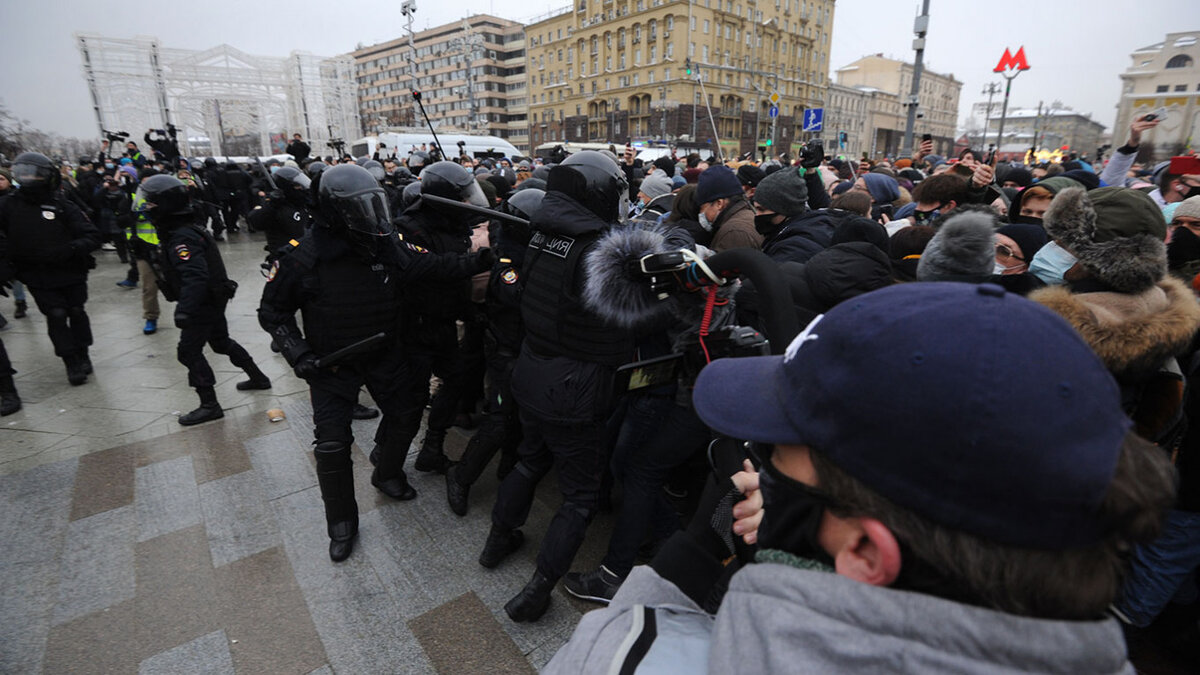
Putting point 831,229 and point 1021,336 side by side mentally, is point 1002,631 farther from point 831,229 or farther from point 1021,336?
point 831,229

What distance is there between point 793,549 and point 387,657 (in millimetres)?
2433

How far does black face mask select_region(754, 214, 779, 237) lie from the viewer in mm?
3972

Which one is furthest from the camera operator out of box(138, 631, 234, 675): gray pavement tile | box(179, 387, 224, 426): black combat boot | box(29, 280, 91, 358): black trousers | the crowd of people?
box(138, 631, 234, 675): gray pavement tile

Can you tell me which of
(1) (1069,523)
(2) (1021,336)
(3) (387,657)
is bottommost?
(3) (387,657)

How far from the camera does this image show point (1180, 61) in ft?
181

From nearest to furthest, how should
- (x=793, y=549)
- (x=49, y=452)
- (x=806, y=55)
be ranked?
(x=793, y=549) → (x=49, y=452) → (x=806, y=55)

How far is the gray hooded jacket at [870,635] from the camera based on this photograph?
25.0 inches

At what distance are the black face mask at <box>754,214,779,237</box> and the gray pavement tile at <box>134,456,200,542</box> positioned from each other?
167 inches

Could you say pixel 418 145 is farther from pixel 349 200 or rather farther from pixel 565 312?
pixel 565 312

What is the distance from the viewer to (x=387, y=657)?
102 inches

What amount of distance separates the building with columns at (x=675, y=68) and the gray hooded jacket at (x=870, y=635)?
6019 centimetres

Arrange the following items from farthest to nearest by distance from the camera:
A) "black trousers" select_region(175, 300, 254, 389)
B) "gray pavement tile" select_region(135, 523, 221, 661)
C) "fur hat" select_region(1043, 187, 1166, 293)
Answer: "black trousers" select_region(175, 300, 254, 389) < "gray pavement tile" select_region(135, 523, 221, 661) < "fur hat" select_region(1043, 187, 1166, 293)

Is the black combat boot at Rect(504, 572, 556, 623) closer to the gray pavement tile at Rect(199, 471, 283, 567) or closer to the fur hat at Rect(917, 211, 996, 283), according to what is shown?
the gray pavement tile at Rect(199, 471, 283, 567)

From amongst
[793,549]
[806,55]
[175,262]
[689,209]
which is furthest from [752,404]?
[806,55]
